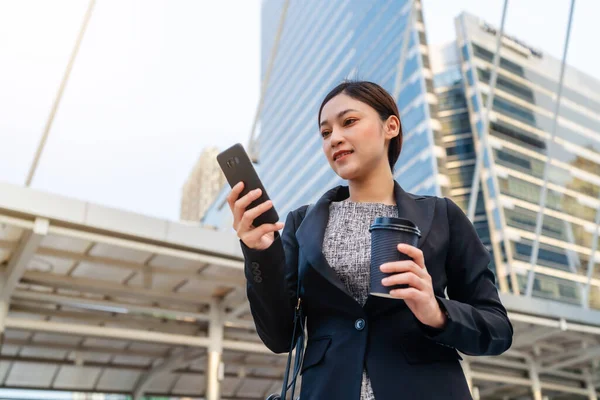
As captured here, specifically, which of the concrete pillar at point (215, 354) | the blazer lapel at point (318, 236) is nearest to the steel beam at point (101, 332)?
the concrete pillar at point (215, 354)

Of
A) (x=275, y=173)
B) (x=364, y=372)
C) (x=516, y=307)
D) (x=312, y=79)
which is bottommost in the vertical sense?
(x=364, y=372)

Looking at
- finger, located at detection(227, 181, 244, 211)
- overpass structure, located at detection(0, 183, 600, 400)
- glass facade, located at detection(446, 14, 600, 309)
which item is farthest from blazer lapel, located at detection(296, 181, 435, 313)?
glass facade, located at detection(446, 14, 600, 309)

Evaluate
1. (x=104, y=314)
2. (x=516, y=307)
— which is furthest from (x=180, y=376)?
(x=516, y=307)

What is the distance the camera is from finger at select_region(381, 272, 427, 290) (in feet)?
3.08

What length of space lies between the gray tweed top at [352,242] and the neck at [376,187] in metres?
0.03

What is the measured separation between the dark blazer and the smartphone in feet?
0.22

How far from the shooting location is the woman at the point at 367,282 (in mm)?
1049

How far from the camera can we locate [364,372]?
3.57 ft

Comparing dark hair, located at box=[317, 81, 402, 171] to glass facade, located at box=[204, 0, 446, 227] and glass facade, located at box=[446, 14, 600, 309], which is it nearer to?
glass facade, located at box=[204, 0, 446, 227]

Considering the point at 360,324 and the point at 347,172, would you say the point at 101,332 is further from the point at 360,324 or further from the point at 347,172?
the point at 360,324

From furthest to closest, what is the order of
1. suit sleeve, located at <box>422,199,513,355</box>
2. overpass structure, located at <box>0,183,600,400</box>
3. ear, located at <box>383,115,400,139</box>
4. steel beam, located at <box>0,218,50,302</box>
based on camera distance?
1. overpass structure, located at <box>0,183,600,400</box>
2. steel beam, located at <box>0,218,50,302</box>
3. ear, located at <box>383,115,400,139</box>
4. suit sleeve, located at <box>422,199,513,355</box>

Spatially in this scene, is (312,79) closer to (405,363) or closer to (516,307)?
(516,307)

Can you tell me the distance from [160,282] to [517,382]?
30.8 ft

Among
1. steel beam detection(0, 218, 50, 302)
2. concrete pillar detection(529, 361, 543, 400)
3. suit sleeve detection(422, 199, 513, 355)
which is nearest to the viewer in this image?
suit sleeve detection(422, 199, 513, 355)
